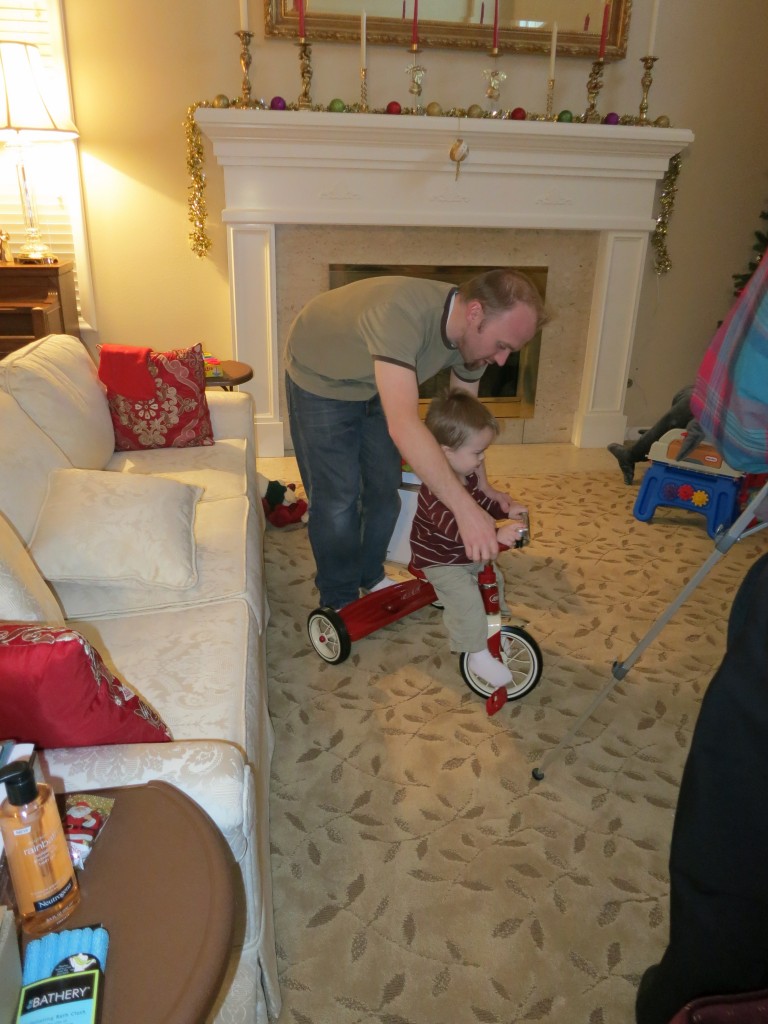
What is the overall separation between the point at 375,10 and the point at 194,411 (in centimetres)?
219

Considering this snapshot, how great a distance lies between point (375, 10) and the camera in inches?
133

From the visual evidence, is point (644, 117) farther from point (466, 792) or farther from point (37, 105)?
point (466, 792)

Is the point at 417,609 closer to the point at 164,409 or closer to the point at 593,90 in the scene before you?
the point at 164,409

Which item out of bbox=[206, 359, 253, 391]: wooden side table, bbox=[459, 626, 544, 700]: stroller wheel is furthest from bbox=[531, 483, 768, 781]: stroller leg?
bbox=[206, 359, 253, 391]: wooden side table

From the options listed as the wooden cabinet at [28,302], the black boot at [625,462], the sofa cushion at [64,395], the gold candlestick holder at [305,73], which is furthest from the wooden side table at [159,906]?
the gold candlestick holder at [305,73]

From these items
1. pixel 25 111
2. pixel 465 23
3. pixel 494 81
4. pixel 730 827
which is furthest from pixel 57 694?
pixel 465 23

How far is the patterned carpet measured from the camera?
133 centimetres

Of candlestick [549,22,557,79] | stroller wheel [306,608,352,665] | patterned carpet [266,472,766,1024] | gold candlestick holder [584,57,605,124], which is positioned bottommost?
patterned carpet [266,472,766,1024]

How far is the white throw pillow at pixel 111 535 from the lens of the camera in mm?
1688

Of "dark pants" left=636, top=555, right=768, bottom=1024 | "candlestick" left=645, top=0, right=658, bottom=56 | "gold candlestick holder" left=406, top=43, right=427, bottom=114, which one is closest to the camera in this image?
"dark pants" left=636, top=555, right=768, bottom=1024

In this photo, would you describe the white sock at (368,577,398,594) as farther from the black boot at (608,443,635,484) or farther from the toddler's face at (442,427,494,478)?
the black boot at (608,443,635,484)

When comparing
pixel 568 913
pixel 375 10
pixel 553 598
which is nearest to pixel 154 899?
pixel 568 913

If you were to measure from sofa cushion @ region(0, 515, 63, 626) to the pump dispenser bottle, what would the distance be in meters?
0.54

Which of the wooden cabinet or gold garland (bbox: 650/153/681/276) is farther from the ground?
gold garland (bbox: 650/153/681/276)
